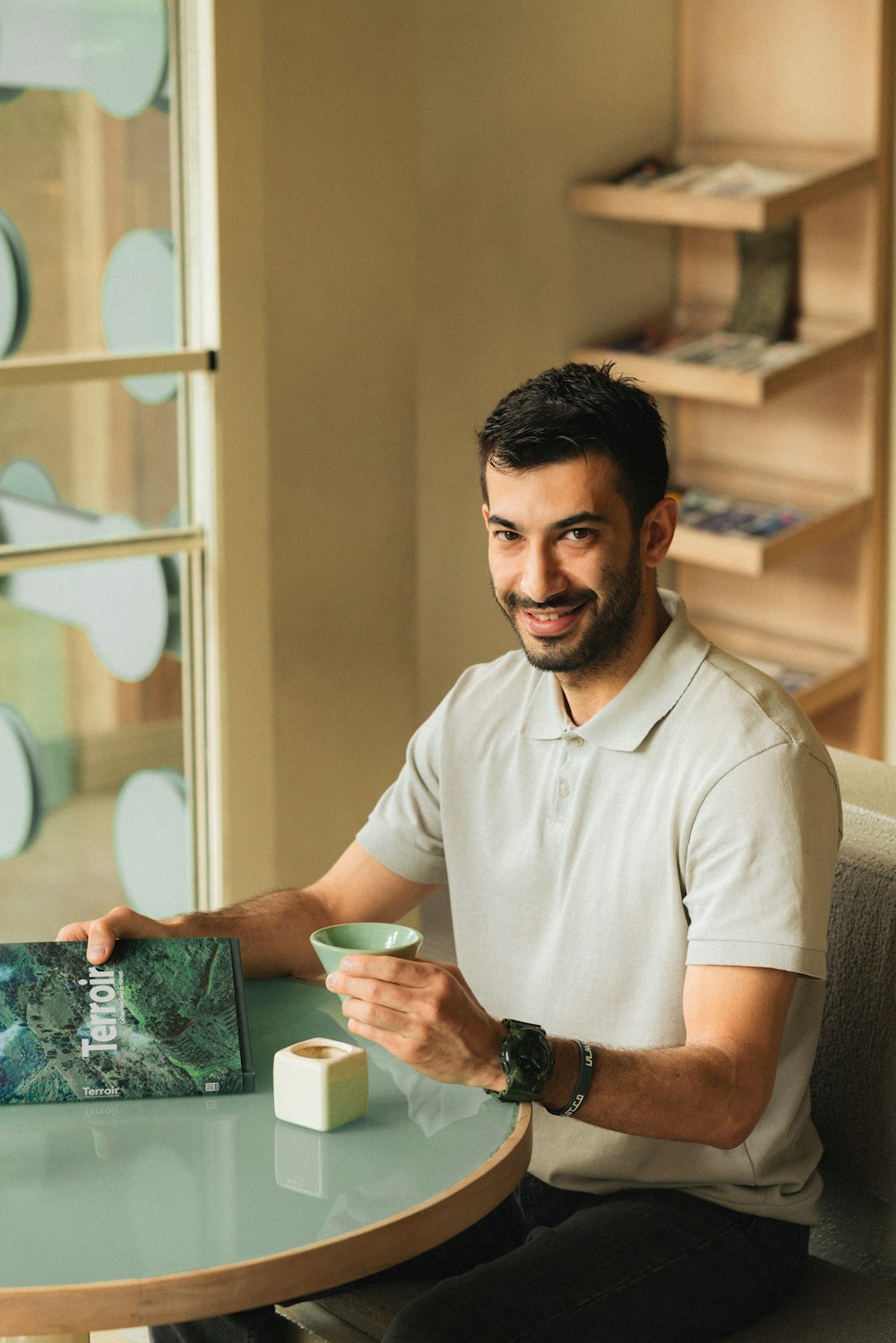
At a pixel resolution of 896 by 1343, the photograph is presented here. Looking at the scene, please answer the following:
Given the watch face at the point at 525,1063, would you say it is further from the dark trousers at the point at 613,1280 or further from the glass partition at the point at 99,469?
the glass partition at the point at 99,469

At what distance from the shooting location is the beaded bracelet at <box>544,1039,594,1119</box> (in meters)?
1.35

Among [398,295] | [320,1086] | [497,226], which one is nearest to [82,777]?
[398,295]

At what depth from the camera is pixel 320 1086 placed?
1356mm

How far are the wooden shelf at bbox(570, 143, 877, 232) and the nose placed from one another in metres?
2.08

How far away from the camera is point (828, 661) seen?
402cm

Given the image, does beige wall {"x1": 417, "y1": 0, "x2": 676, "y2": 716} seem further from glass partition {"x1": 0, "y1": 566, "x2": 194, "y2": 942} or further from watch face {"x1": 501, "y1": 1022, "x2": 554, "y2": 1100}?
watch face {"x1": 501, "y1": 1022, "x2": 554, "y2": 1100}

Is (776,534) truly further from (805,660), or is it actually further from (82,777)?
(82,777)

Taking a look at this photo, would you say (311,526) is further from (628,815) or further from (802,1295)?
(802,1295)

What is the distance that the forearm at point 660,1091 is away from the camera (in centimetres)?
136

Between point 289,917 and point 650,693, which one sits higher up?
point 650,693

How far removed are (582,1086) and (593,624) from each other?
47cm

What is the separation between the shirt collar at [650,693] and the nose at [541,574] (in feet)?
0.38

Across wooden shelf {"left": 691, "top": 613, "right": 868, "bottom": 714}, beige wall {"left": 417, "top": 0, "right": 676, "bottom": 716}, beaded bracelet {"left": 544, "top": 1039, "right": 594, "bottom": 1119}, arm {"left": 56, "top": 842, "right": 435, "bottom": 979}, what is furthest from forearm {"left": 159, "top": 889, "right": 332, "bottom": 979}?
wooden shelf {"left": 691, "top": 613, "right": 868, "bottom": 714}

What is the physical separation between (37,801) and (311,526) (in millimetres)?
677
